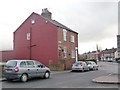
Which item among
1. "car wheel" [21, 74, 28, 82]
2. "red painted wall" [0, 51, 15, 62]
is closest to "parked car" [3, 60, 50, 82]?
"car wheel" [21, 74, 28, 82]

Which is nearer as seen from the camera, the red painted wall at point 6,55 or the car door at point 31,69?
the car door at point 31,69

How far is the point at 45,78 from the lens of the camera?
2030 centimetres

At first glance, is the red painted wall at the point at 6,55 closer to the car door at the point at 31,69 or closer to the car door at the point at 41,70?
the car door at the point at 41,70

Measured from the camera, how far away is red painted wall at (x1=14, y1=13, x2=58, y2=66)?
117ft

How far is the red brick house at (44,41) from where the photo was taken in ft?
116

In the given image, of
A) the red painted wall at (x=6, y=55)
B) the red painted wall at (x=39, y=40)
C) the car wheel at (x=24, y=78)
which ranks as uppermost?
the red painted wall at (x=39, y=40)

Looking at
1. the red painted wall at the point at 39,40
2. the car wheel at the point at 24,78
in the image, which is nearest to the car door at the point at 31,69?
the car wheel at the point at 24,78

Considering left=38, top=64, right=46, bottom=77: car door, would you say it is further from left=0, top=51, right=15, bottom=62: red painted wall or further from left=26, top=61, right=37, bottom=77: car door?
left=0, top=51, right=15, bottom=62: red painted wall

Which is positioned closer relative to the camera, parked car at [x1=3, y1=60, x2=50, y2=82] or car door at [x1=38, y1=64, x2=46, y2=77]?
parked car at [x1=3, y1=60, x2=50, y2=82]

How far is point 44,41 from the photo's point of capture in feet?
119

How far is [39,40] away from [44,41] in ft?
3.29

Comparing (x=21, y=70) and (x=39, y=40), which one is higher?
(x=39, y=40)

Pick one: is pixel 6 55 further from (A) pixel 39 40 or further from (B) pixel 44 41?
(B) pixel 44 41

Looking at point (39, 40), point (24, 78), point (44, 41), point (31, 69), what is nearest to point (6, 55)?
point (39, 40)
